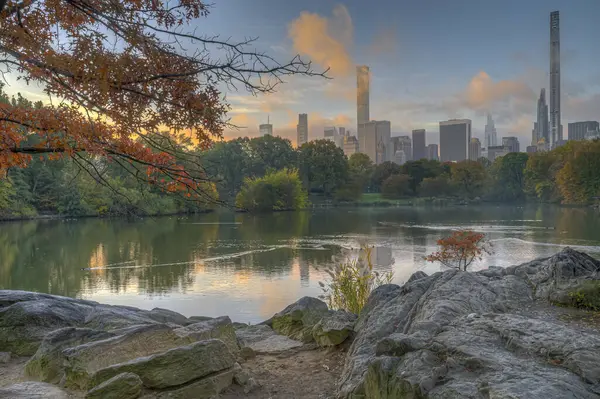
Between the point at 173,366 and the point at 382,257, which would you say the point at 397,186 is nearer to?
the point at 382,257

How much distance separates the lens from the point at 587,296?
408cm

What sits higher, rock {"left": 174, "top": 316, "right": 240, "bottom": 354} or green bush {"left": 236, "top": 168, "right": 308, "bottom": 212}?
green bush {"left": 236, "top": 168, "right": 308, "bottom": 212}

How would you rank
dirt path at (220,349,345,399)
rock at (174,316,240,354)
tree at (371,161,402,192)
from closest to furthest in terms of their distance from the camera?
1. dirt path at (220,349,345,399)
2. rock at (174,316,240,354)
3. tree at (371,161,402,192)

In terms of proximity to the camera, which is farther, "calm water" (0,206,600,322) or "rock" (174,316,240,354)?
"calm water" (0,206,600,322)

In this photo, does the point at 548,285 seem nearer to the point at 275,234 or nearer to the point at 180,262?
the point at 180,262

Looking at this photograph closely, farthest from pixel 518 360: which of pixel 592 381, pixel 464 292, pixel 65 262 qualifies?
pixel 65 262

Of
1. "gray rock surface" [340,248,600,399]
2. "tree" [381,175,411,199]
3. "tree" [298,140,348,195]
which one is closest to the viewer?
"gray rock surface" [340,248,600,399]

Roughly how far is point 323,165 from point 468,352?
211ft

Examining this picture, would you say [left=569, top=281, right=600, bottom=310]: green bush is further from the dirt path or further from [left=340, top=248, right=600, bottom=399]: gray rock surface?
the dirt path

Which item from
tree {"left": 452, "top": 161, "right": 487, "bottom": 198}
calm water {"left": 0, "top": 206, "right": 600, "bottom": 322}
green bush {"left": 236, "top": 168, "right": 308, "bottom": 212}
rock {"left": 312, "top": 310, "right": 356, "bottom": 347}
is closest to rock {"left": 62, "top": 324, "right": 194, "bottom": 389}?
rock {"left": 312, "top": 310, "right": 356, "bottom": 347}

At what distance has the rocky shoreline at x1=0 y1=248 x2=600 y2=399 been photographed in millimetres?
2549

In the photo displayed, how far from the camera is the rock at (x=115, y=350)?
3.40 m

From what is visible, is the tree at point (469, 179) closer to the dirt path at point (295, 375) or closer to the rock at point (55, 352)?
the dirt path at point (295, 375)

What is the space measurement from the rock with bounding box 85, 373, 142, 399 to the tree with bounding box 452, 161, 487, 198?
69.5 m
